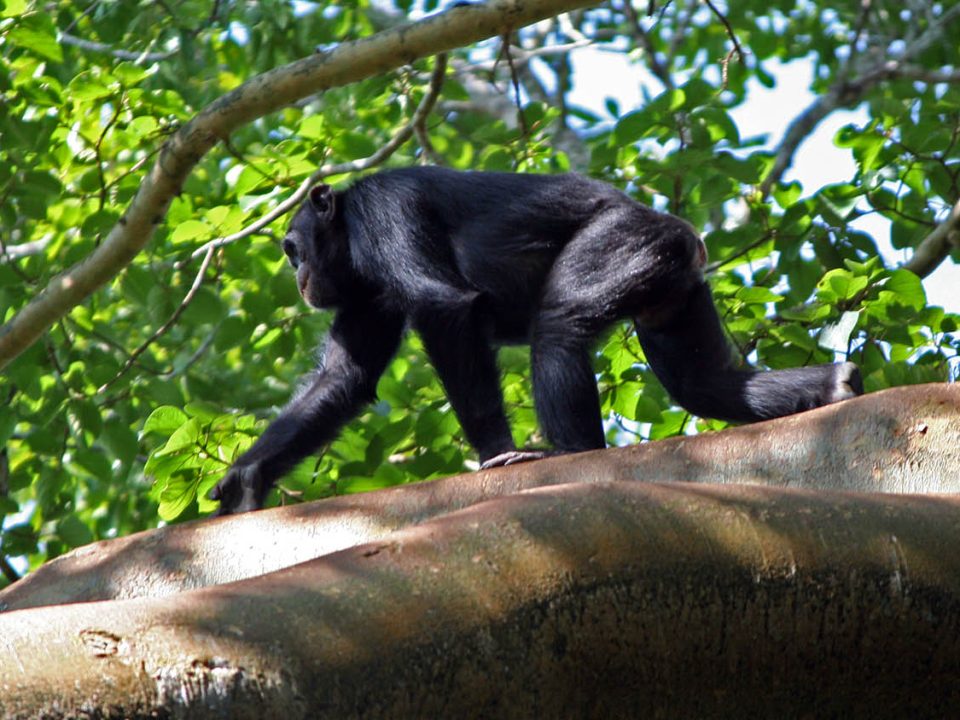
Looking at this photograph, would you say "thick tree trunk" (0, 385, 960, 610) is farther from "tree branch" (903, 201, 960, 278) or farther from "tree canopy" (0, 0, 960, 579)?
"tree branch" (903, 201, 960, 278)

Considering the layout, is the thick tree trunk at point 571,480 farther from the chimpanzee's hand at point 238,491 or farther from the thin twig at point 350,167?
the thin twig at point 350,167

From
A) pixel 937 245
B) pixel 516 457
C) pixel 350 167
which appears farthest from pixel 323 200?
pixel 937 245

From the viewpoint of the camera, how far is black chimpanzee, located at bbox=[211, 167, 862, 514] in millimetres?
5574

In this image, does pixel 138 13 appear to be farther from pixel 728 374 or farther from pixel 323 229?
pixel 728 374

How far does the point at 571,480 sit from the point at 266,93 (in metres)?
2.24

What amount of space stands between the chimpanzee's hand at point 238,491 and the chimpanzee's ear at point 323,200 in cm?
161

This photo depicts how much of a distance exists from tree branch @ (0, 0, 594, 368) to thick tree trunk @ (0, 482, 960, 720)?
2477 mm

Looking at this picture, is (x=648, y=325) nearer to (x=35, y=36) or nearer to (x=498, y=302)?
(x=498, y=302)

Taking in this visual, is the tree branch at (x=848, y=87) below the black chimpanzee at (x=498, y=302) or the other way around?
below

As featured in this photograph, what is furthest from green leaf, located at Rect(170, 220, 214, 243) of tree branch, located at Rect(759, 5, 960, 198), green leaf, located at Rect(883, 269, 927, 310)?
tree branch, located at Rect(759, 5, 960, 198)

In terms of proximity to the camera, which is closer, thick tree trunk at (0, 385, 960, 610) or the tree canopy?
thick tree trunk at (0, 385, 960, 610)

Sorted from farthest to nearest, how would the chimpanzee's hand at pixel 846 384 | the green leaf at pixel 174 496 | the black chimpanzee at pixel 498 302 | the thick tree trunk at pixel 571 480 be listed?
the green leaf at pixel 174 496 < the black chimpanzee at pixel 498 302 < the chimpanzee's hand at pixel 846 384 < the thick tree trunk at pixel 571 480

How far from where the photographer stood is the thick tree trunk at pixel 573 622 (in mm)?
2514

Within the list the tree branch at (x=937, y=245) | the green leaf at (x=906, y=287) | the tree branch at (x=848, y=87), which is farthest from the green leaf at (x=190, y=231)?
the tree branch at (x=848, y=87)
